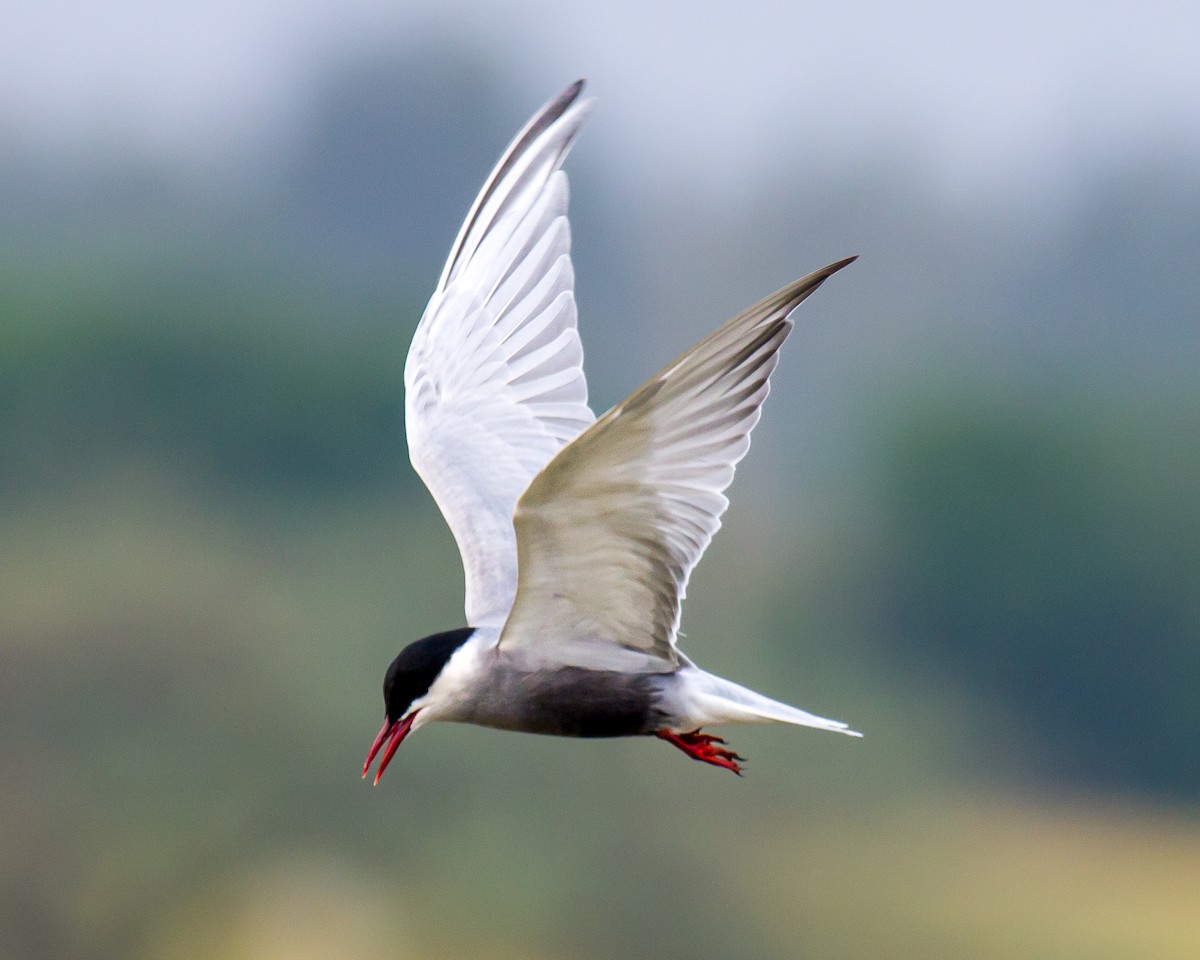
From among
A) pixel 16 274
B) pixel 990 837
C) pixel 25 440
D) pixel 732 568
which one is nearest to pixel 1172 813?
pixel 990 837

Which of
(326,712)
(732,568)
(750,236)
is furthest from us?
(750,236)

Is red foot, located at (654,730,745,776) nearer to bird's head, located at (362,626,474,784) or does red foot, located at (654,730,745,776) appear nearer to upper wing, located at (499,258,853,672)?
upper wing, located at (499,258,853,672)

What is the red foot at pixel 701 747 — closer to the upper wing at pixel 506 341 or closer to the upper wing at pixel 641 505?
the upper wing at pixel 641 505

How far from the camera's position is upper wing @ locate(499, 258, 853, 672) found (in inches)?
175

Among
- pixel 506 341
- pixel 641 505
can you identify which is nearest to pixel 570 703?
pixel 641 505

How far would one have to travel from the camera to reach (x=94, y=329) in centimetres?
5616

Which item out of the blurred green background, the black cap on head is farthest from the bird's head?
the blurred green background

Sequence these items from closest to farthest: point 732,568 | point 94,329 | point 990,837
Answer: point 990,837
point 732,568
point 94,329

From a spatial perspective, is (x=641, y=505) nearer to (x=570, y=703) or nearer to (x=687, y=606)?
(x=570, y=703)

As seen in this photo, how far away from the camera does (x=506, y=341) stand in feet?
19.8

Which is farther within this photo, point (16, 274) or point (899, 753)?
point (16, 274)

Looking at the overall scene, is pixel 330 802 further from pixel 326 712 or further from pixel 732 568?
pixel 732 568

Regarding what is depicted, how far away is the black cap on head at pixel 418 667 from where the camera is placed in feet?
16.1

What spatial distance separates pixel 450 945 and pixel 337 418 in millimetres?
23343
